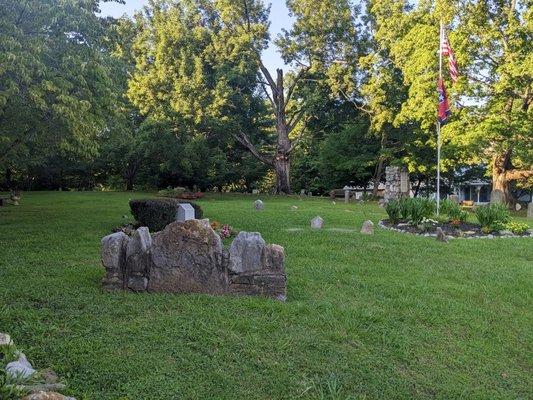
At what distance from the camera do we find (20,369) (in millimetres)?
3264

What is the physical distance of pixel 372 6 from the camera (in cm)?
2672

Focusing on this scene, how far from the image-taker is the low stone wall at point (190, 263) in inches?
219

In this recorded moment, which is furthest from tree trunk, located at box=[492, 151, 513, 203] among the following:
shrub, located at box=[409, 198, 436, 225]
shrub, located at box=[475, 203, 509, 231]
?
shrub, located at box=[409, 198, 436, 225]

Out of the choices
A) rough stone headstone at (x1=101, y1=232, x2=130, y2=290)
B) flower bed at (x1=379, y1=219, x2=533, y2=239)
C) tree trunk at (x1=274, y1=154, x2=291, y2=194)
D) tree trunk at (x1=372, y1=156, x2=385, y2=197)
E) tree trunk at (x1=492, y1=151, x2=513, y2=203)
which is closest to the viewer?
rough stone headstone at (x1=101, y1=232, x2=130, y2=290)

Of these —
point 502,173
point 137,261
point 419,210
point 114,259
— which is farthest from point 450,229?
point 502,173

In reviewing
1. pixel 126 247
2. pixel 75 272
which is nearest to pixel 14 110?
pixel 75 272

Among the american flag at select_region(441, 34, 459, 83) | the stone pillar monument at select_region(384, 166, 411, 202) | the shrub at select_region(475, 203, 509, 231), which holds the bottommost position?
the shrub at select_region(475, 203, 509, 231)

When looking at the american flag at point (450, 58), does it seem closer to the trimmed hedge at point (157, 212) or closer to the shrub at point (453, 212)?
the shrub at point (453, 212)

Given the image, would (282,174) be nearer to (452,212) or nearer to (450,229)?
(452,212)

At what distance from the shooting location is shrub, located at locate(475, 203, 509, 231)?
1245cm

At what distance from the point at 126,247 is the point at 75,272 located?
1315 mm

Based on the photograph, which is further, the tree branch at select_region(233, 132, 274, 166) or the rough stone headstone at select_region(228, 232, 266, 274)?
the tree branch at select_region(233, 132, 274, 166)

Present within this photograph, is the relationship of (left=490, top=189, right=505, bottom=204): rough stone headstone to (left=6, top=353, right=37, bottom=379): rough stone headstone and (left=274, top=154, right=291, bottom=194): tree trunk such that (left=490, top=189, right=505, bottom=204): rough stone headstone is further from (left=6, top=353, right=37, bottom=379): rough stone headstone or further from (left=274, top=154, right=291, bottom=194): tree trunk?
(left=6, top=353, right=37, bottom=379): rough stone headstone

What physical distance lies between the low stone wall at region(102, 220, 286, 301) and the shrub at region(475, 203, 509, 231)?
350 inches
